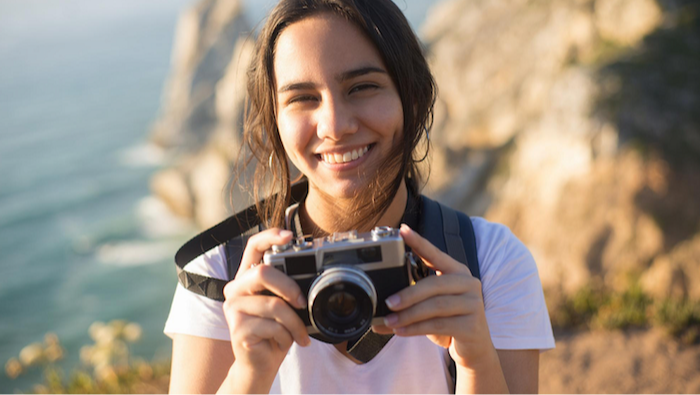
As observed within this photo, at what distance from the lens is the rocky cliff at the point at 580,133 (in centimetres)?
521

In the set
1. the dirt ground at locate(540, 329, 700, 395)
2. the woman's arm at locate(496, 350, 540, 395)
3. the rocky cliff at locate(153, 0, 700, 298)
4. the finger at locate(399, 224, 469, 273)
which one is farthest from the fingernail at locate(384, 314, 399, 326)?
the dirt ground at locate(540, 329, 700, 395)

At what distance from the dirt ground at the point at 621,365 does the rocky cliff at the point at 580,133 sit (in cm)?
74

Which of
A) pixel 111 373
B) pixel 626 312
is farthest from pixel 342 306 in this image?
pixel 111 373

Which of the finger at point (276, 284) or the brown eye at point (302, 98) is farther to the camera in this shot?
the brown eye at point (302, 98)

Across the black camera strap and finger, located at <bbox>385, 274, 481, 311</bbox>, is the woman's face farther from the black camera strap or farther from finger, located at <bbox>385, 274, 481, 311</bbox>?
finger, located at <bbox>385, 274, 481, 311</bbox>

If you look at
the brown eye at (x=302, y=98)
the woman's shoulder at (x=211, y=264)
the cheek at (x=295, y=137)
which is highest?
the brown eye at (x=302, y=98)

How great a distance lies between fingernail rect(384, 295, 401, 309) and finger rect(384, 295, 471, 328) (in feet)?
0.11

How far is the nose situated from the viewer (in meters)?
1.82

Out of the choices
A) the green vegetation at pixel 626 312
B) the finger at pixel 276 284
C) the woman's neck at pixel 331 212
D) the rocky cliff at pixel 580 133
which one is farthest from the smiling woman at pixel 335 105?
the green vegetation at pixel 626 312

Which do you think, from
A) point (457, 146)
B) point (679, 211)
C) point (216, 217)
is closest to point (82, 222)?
point (216, 217)

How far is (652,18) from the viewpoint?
6641mm

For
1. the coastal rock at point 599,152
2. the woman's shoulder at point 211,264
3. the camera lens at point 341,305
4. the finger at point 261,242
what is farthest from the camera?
the coastal rock at point 599,152

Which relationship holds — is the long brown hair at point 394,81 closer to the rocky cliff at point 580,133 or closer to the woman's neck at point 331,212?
the woman's neck at point 331,212

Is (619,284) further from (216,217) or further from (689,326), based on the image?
(216,217)
